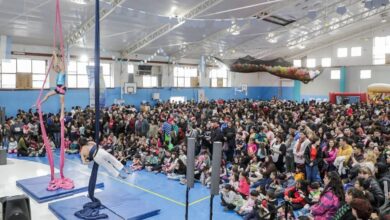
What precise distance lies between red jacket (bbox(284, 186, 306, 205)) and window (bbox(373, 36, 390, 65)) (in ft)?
63.4

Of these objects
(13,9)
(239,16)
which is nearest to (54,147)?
(13,9)

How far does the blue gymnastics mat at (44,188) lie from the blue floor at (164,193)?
0.45 m

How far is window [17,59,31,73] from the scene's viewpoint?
613 inches

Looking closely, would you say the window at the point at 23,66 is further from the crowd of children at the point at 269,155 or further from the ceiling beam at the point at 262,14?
the ceiling beam at the point at 262,14

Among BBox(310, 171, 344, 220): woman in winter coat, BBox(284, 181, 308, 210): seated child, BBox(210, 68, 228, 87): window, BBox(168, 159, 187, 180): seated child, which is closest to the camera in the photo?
BBox(310, 171, 344, 220): woman in winter coat

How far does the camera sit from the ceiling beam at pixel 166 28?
13.0 meters

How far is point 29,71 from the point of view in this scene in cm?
1587

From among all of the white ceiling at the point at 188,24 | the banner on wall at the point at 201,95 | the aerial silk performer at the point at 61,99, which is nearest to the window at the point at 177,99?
the banner on wall at the point at 201,95

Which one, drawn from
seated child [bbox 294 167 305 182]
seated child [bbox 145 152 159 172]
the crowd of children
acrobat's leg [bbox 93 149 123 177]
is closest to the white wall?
the crowd of children

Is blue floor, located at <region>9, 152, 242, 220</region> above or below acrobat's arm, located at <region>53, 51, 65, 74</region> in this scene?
below

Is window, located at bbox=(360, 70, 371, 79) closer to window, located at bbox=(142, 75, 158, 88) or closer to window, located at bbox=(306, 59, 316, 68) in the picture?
window, located at bbox=(306, 59, 316, 68)

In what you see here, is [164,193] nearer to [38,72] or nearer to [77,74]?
[38,72]

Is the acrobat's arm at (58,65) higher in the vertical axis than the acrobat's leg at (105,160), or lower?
higher

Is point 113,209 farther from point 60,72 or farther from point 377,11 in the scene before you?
point 377,11
